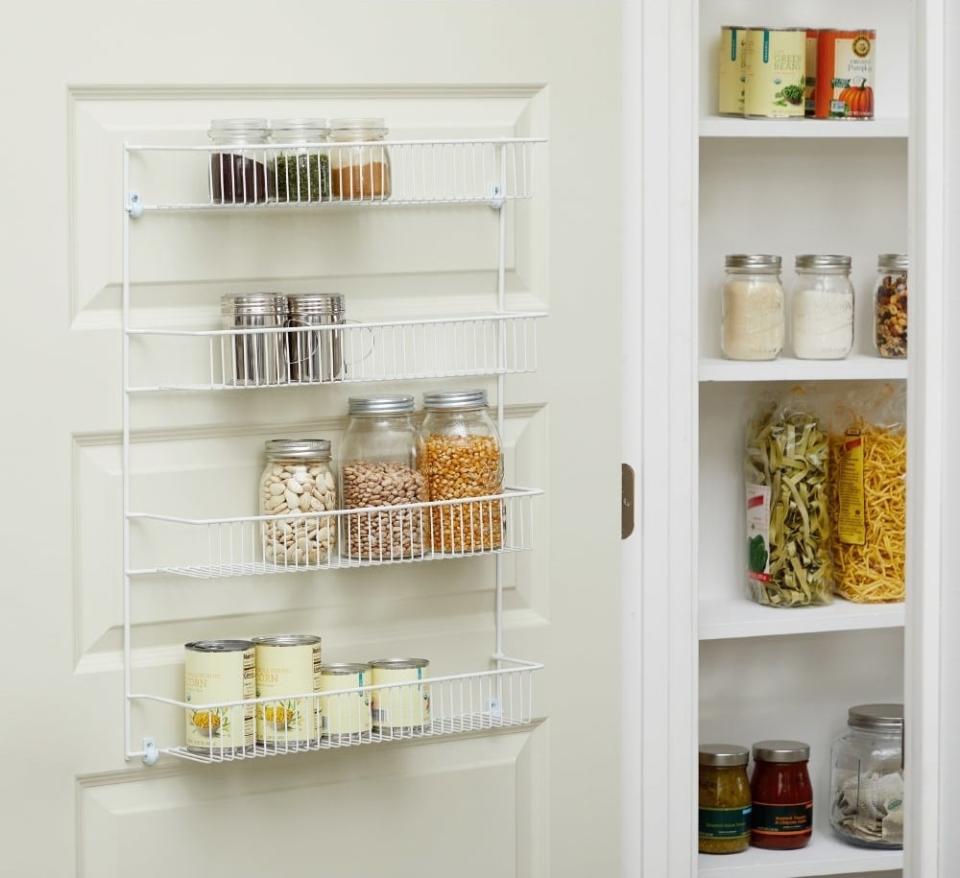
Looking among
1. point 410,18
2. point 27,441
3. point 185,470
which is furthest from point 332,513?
point 410,18

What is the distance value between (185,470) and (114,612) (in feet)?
0.57

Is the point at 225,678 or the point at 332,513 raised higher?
the point at 332,513

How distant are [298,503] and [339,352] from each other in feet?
0.55

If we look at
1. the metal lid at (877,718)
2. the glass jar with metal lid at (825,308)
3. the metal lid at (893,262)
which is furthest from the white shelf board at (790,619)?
the metal lid at (893,262)

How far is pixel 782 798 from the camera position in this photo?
6.73 ft

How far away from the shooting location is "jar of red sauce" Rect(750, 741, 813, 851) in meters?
2.05

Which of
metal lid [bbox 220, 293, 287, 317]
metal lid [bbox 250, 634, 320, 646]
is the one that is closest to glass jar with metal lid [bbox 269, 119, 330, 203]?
metal lid [bbox 220, 293, 287, 317]

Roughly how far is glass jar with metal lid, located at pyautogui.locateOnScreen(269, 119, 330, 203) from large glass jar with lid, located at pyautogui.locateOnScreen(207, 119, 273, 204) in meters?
0.01

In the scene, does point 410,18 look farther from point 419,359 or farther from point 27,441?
point 27,441

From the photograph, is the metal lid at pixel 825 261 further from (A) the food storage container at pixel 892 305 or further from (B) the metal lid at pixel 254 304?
(B) the metal lid at pixel 254 304

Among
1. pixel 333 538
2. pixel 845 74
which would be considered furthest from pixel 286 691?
pixel 845 74

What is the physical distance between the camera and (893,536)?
2.06 metres

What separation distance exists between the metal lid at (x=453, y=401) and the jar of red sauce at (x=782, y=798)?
0.81 metres

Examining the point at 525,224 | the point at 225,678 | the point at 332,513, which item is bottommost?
the point at 225,678
